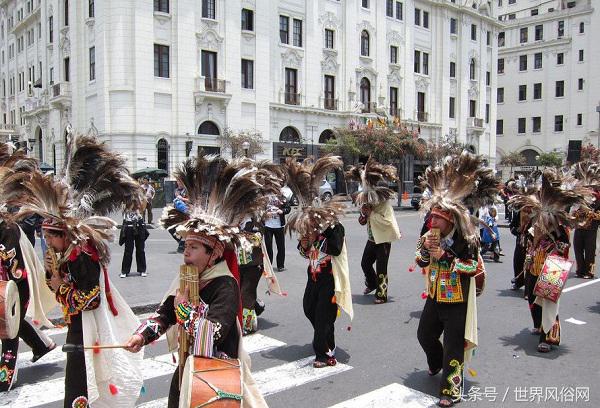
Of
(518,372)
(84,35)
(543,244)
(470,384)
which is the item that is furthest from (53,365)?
(84,35)

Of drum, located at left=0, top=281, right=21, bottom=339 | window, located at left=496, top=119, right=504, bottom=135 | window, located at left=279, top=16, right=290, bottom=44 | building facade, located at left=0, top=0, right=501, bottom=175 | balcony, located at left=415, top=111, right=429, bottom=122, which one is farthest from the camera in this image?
window, located at left=496, top=119, right=504, bottom=135

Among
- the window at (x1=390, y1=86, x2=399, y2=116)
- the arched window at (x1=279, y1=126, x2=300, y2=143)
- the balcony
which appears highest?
the window at (x1=390, y1=86, x2=399, y2=116)

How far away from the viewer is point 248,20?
3534 cm

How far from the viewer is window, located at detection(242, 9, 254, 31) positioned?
35156mm

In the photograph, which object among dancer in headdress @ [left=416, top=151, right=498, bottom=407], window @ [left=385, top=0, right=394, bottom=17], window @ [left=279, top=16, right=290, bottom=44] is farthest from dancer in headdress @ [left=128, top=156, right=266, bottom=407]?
window @ [left=385, top=0, right=394, bottom=17]

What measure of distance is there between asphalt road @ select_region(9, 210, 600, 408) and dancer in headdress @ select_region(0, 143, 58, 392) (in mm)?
304

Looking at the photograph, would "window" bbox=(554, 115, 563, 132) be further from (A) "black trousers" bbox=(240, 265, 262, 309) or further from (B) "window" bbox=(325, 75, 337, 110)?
(A) "black trousers" bbox=(240, 265, 262, 309)

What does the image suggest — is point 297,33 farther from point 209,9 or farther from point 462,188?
point 462,188

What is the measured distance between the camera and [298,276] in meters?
11.0

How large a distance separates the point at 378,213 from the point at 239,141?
2479cm

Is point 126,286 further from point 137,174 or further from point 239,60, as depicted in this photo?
point 239,60

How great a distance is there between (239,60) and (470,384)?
31.5 metres

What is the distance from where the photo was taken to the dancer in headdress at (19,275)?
210 inches

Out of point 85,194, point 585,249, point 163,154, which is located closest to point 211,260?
point 85,194
